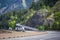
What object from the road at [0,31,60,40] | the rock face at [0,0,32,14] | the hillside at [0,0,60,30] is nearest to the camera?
the road at [0,31,60,40]

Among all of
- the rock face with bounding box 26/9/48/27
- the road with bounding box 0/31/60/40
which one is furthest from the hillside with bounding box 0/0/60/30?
the road with bounding box 0/31/60/40

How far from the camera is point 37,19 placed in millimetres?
8117

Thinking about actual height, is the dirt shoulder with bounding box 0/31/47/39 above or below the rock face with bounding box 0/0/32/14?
below

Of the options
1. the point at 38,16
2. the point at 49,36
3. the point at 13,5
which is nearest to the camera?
the point at 49,36

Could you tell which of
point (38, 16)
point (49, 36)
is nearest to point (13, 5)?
point (38, 16)

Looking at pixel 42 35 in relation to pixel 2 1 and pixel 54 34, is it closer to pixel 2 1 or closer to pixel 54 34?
pixel 54 34

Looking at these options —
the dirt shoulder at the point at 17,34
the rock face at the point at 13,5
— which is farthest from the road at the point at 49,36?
the rock face at the point at 13,5

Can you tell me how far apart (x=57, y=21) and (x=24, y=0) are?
1210 millimetres

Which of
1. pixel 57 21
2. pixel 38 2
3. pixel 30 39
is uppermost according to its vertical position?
pixel 38 2

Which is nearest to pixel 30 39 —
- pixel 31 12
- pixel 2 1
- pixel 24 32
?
pixel 24 32

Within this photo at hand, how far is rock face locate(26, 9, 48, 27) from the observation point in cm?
808

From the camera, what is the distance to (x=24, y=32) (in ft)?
26.6

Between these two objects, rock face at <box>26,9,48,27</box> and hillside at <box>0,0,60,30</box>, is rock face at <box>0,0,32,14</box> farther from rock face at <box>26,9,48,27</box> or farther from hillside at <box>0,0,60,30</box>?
rock face at <box>26,9,48,27</box>

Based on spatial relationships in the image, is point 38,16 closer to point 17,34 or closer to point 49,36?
point 49,36
